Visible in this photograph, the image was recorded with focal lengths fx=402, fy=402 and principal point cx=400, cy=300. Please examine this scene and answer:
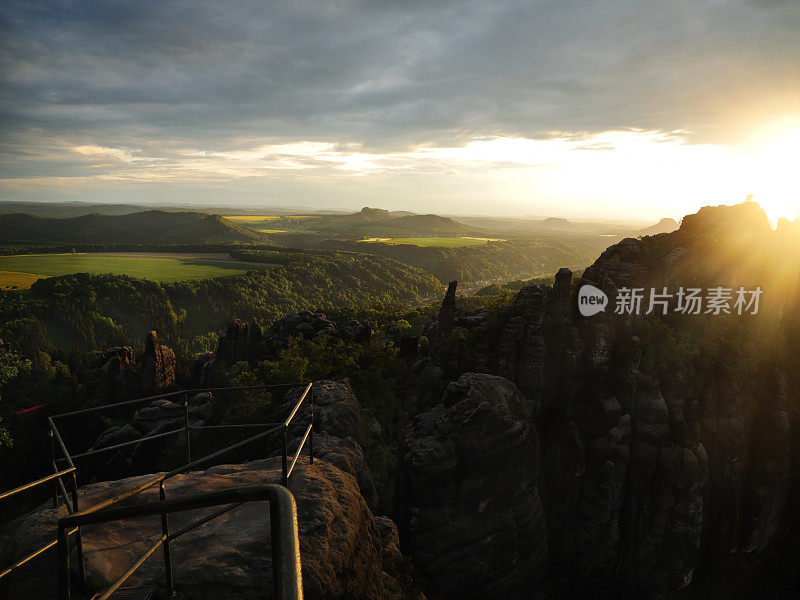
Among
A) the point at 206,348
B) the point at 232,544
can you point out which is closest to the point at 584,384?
the point at 232,544

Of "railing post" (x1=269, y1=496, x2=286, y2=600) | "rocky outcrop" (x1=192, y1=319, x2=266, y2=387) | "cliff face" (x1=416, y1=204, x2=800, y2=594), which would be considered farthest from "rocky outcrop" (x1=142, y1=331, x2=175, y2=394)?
"railing post" (x1=269, y1=496, x2=286, y2=600)

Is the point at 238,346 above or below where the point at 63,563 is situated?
below

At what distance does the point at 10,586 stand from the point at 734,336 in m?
50.6

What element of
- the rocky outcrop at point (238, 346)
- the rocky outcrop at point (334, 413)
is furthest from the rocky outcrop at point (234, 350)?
the rocky outcrop at point (334, 413)

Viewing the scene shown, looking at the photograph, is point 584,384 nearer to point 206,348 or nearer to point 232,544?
point 232,544

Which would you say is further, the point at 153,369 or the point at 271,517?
the point at 153,369

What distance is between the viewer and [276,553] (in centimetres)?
300

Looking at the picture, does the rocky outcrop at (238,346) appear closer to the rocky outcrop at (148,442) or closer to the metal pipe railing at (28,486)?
the rocky outcrop at (148,442)

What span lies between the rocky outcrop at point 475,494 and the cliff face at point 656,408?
26.0 ft

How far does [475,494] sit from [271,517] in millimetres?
23607

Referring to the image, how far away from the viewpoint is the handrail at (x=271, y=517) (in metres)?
2.80

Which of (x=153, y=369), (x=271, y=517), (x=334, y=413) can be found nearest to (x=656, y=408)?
(x=334, y=413)

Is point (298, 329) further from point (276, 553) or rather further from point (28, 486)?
point (276, 553)

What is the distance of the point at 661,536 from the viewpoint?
33438 millimetres
